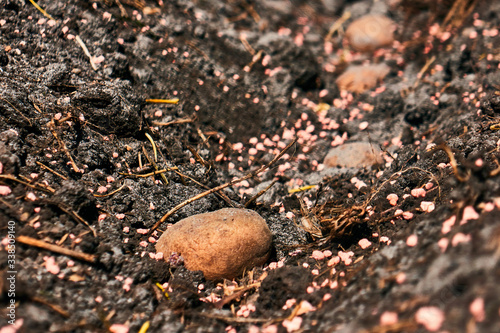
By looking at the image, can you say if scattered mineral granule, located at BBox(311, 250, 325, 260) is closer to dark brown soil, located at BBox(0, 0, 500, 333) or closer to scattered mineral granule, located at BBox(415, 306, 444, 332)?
dark brown soil, located at BBox(0, 0, 500, 333)

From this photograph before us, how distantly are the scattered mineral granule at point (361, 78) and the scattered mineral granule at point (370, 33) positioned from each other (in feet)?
2.38

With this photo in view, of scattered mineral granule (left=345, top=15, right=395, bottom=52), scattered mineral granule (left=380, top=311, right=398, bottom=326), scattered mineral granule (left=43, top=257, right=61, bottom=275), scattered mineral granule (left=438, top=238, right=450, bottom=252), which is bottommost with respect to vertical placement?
scattered mineral granule (left=43, top=257, right=61, bottom=275)

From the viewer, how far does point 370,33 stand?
6277mm

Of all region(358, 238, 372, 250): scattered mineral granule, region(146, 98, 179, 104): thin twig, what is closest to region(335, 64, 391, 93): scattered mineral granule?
region(146, 98, 179, 104): thin twig

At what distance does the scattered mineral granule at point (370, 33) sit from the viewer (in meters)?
6.23

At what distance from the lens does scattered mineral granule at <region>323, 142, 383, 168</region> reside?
14.0ft

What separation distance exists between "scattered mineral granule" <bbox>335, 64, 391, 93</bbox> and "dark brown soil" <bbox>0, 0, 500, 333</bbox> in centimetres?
12

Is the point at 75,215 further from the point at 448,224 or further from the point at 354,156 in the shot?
the point at 354,156

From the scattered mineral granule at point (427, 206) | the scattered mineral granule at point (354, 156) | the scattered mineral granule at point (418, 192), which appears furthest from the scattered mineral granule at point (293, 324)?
the scattered mineral granule at point (354, 156)

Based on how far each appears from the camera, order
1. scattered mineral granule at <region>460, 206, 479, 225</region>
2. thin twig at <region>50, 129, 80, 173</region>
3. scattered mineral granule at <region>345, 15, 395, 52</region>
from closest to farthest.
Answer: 1. scattered mineral granule at <region>460, 206, 479, 225</region>
2. thin twig at <region>50, 129, 80, 173</region>
3. scattered mineral granule at <region>345, 15, 395, 52</region>

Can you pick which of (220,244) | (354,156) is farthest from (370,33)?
(220,244)

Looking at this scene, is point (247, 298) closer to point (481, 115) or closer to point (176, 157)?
point (176, 157)

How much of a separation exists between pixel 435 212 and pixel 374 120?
2302 millimetres

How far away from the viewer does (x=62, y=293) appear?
2.75m
